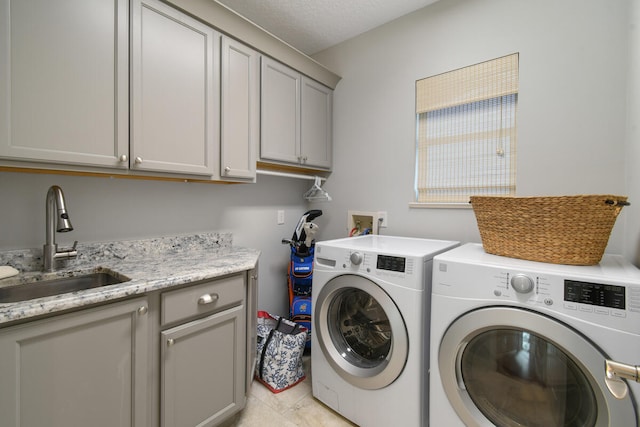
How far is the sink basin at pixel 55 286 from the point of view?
3.87 ft

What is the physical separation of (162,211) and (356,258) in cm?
126

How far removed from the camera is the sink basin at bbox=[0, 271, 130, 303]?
1180 mm

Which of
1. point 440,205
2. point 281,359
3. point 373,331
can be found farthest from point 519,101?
point 281,359

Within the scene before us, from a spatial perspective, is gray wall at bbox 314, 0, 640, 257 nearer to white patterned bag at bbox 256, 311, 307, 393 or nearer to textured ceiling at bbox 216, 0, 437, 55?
textured ceiling at bbox 216, 0, 437, 55

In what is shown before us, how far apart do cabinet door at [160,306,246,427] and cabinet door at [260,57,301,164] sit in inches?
44.3

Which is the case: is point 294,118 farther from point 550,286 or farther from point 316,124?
point 550,286

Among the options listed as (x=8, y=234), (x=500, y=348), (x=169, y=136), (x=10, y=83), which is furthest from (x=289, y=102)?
(x=500, y=348)

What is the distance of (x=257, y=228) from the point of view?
2346mm

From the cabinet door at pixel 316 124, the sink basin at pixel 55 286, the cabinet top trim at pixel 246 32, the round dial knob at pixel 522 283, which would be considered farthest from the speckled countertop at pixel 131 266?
the cabinet top trim at pixel 246 32

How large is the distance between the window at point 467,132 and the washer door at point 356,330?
3.10 ft

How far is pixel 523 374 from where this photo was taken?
1.10 meters

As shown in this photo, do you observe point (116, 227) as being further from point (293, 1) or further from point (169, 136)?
point (293, 1)

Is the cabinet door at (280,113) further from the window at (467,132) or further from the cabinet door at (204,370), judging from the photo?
the cabinet door at (204,370)

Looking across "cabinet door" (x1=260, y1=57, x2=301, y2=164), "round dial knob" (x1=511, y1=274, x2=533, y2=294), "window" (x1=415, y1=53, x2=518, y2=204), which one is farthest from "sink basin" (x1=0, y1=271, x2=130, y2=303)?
"window" (x1=415, y1=53, x2=518, y2=204)
